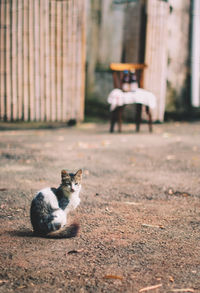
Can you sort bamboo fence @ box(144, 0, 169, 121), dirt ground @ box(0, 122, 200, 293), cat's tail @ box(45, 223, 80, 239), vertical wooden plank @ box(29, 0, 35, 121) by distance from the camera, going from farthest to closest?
bamboo fence @ box(144, 0, 169, 121), vertical wooden plank @ box(29, 0, 35, 121), cat's tail @ box(45, 223, 80, 239), dirt ground @ box(0, 122, 200, 293)

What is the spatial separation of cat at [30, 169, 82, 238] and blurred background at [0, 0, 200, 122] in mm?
6463

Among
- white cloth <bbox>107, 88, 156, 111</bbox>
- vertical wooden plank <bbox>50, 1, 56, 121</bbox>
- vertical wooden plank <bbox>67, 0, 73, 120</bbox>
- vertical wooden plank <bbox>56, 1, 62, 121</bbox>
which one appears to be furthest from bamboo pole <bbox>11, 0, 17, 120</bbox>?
white cloth <bbox>107, 88, 156, 111</bbox>

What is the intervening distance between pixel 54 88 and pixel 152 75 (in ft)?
8.20

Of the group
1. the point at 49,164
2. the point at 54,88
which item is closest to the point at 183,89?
the point at 54,88

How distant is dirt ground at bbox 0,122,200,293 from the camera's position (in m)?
2.40

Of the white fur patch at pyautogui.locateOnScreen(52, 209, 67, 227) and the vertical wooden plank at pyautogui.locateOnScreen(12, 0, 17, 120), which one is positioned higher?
the vertical wooden plank at pyautogui.locateOnScreen(12, 0, 17, 120)

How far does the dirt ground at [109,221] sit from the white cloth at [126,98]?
164 cm

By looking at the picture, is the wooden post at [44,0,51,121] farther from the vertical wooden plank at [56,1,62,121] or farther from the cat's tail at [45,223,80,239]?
the cat's tail at [45,223,80,239]

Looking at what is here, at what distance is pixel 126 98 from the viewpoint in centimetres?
835

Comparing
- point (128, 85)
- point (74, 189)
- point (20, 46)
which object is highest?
point (20, 46)

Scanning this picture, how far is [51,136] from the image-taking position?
26.0 ft

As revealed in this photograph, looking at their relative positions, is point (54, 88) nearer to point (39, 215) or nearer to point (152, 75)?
point (152, 75)

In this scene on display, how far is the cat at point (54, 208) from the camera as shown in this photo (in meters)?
2.86

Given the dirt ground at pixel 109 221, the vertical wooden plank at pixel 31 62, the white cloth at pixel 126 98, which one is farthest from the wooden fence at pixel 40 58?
the dirt ground at pixel 109 221
